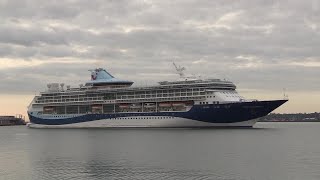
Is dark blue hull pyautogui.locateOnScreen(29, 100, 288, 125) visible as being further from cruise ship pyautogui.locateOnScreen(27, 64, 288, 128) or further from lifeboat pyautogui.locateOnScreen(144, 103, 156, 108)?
lifeboat pyautogui.locateOnScreen(144, 103, 156, 108)

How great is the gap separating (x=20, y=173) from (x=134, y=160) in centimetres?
1101

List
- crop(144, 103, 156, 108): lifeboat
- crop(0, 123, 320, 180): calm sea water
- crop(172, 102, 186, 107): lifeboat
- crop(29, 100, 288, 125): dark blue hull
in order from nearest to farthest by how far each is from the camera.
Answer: crop(0, 123, 320, 180): calm sea water
crop(29, 100, 288, 125): dark blue hull
crop(172, 102, 186, 107): lifeboat
crop(144, 103, 156, 108): lifeboat

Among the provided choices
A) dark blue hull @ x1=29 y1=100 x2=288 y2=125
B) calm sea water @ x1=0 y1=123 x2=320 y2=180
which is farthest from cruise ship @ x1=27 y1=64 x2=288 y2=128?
calm sea water @ x1=0 y1=123 x2=320 y2=180

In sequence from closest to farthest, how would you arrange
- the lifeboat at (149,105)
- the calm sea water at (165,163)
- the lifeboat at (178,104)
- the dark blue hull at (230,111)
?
the calm sea water at (165,163) < the dark blue hull at (230,111) < the lifeboat at (178,104) < the lifeboat at (149,105)

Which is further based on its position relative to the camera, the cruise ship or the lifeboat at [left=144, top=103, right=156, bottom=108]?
the lifeboat at [left=144, top=103, right=156, bottom=108]

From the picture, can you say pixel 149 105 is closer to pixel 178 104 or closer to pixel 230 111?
pixel 178 104

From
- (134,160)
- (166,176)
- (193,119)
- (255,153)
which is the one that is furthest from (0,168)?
(193,119)

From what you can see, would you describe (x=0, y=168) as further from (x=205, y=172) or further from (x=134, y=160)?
(x=205, y=172)

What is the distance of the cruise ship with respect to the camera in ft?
325

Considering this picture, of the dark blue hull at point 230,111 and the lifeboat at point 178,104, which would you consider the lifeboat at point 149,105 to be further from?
the dark blue hull at point 230,111

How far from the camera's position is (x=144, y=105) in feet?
363

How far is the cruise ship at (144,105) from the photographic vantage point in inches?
3900

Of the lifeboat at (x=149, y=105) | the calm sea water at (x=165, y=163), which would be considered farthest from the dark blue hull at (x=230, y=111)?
the calm sea water at (x=165, y=163)

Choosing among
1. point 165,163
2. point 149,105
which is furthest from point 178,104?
point 165,163
